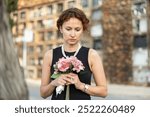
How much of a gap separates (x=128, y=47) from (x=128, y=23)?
818mm

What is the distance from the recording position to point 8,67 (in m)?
5.29

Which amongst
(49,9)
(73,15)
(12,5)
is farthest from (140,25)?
(73,15)

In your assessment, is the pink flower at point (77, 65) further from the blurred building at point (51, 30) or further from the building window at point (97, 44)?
the building window at point (97, 44)

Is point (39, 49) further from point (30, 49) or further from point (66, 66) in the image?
point (66, 66)

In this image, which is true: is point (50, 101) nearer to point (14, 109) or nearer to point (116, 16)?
point (14, 109)

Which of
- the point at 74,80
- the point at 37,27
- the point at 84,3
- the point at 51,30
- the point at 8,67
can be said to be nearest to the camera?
the point at 74,80

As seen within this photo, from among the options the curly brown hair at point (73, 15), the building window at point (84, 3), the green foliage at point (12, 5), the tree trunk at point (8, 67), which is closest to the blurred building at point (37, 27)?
the building window at point (84, 3)

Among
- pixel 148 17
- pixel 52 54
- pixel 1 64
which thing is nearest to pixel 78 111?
pixel 52 54

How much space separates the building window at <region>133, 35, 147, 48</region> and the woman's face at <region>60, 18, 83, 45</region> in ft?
34.7

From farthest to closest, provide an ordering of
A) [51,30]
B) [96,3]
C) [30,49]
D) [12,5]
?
[30,49] < [51,30] < [96,3] < [12,5]

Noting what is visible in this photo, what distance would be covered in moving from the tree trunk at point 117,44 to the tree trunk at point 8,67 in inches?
234

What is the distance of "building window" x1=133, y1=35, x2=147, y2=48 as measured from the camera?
12.2m

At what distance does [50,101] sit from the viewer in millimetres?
1734

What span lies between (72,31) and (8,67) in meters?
3.68
